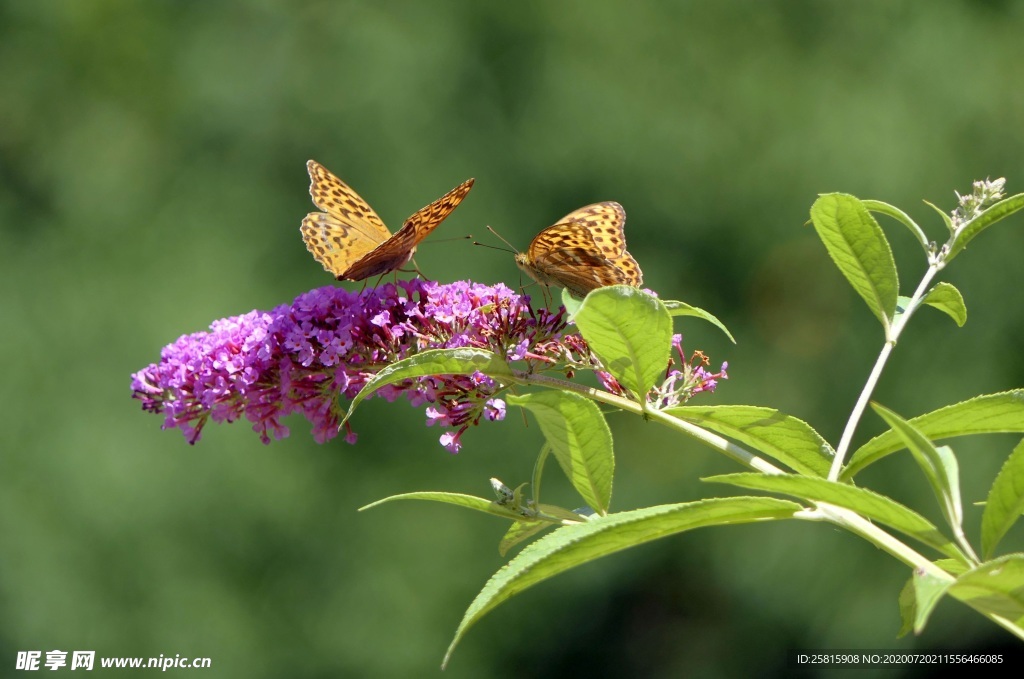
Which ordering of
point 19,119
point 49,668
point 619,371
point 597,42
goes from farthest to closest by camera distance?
point 19,119 < point 597,42 < point 49,668 < point 619,371

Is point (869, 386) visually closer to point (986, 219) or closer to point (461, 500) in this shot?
point (986, 219)

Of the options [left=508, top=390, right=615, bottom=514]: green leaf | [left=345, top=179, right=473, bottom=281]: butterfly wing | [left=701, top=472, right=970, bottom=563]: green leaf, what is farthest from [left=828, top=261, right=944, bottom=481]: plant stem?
[left=345, top=179, right=473, bottom=281]: butterfly wing

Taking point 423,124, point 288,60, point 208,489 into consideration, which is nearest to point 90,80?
point 288,60

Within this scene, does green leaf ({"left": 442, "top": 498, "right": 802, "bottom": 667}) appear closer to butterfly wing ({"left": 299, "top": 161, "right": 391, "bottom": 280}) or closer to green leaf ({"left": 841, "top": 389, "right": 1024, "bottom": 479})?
green leaf ({"left": 841, "top": 389, "right": 1024, "bottom": 479})

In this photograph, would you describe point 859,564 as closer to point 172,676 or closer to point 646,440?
point 646,440

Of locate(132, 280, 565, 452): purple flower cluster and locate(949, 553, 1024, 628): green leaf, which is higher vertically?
locate(132, 280, 565, 452): purple flower cluster
